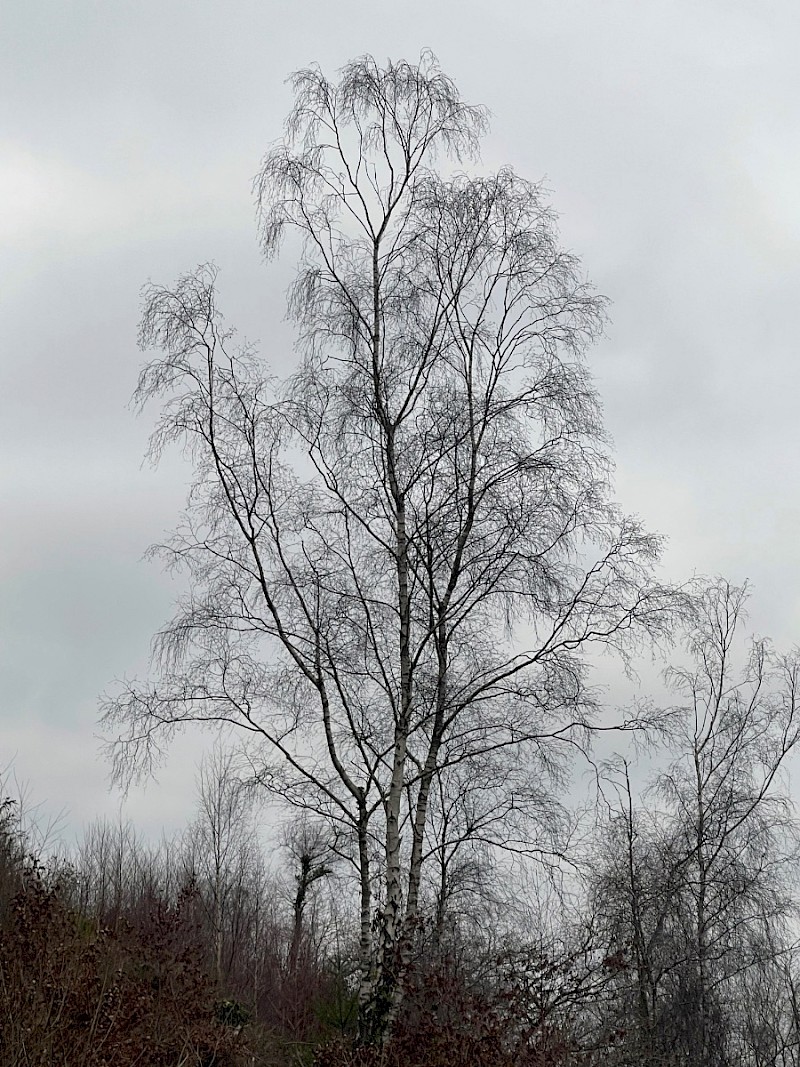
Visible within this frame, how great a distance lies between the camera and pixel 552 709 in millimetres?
13055

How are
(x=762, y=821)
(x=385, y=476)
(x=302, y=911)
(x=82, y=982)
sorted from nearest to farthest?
(x=82, y=982) → (x=385, y=476) → (x=762, y=821) → (x=302, y=911)

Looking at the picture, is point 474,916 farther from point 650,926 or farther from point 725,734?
point 725,734

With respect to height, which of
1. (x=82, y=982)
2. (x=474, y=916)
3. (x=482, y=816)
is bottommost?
(x=82, y=982)

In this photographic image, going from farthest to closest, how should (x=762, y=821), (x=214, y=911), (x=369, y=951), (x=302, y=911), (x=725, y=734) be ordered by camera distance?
(x=302, y=911) < (x=214, y=911) < (x=725, y=734) < (x=762, y=821) < (x=369, y=951)

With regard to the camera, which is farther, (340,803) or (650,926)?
(650,926)

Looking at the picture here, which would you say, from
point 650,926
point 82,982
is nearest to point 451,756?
point 650,926

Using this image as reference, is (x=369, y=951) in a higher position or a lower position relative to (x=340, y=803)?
lower

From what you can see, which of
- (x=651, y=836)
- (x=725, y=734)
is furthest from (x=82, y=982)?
(x=725, y=734)

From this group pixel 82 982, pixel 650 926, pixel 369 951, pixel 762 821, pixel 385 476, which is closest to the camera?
pixel 82 982

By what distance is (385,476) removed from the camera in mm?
14266

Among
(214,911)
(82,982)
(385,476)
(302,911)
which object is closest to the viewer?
(82,982)

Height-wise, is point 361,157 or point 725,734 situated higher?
point 361,157

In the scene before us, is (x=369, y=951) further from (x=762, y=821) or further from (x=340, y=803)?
(x=762, y=821)

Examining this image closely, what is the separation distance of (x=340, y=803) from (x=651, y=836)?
8901 mm
